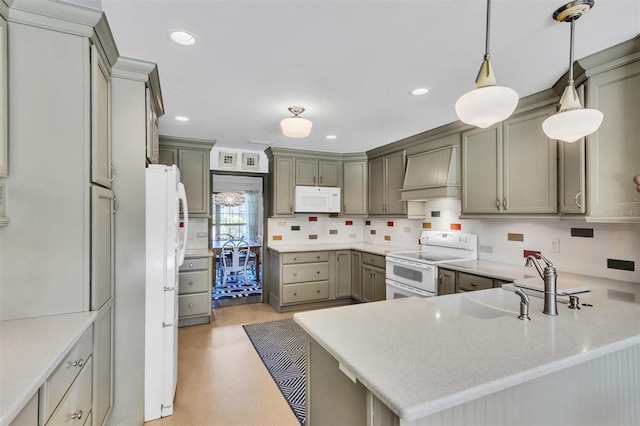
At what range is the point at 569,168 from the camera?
7.27 feet

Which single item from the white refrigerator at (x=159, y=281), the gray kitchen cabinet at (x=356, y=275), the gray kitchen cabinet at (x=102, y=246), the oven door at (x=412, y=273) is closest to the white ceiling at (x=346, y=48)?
the white refrigerator at (x=159, y=281)

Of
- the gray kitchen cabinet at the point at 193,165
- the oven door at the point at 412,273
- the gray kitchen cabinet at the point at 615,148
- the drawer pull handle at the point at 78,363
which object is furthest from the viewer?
the gray kitchen cabinet at the point at 193,165

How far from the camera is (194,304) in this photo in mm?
3715

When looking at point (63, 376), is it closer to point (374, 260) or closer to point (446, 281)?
point (446, 281)

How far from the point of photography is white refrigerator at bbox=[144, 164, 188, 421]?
1996 mm

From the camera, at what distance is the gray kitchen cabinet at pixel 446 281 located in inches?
111

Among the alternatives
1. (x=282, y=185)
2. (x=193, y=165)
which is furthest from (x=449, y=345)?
(x=193, y=165)

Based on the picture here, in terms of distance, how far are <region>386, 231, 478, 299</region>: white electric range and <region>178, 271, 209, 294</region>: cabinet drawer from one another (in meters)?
2.22

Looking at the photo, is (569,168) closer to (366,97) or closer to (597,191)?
(597,191)

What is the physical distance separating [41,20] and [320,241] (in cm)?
405

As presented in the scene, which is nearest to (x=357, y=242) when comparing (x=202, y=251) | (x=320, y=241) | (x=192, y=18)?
(x=320, y=241)

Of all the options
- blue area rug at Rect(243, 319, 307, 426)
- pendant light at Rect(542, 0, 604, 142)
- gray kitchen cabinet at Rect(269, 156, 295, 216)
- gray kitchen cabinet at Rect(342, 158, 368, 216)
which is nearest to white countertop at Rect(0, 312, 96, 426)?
blue area rug at Rect(243, 319, 307, 426)

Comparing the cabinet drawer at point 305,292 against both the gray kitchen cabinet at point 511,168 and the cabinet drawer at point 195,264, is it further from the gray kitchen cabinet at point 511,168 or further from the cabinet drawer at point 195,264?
the gray kitchen cabinet at point 511,168

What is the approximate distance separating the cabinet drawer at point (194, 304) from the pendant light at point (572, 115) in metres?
3.70
